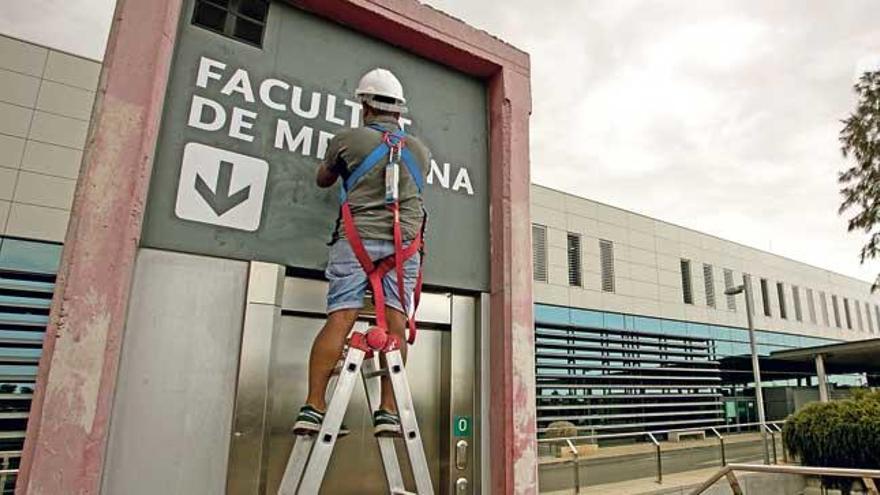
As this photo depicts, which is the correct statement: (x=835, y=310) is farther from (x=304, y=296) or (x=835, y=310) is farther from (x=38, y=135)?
(x=38, y=135)

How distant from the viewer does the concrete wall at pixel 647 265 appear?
16.8 m

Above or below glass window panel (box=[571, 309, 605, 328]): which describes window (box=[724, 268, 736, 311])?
above

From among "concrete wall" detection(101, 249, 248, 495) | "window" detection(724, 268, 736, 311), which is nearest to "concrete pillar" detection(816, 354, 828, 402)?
"window" detection(724, 268, 736, 311)

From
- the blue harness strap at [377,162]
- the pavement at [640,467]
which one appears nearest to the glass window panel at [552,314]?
the pavement at [640,467]

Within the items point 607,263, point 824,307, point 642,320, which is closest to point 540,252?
point 607,263

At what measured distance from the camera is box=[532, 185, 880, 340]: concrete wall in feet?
55.1

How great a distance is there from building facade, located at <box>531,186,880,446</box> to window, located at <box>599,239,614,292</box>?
40 millimetres

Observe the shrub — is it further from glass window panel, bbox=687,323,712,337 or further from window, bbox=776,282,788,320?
window, bbox=776,282,788,320

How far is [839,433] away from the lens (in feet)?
35.9

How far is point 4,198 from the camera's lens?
8.02m

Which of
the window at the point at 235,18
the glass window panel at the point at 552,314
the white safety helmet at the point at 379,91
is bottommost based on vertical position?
the white safety helmet at the point at 379,91

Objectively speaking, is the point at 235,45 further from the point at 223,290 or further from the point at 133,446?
the point at 133,446

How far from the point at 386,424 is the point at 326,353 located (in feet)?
1.17

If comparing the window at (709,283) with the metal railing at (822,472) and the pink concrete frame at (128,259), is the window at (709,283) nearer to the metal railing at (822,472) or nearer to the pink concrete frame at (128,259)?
the metal railing at (822,472)
